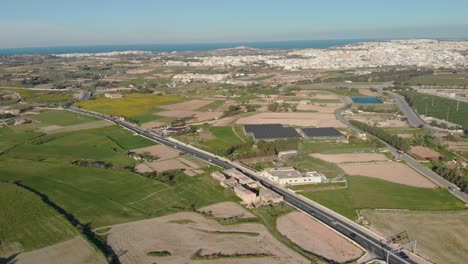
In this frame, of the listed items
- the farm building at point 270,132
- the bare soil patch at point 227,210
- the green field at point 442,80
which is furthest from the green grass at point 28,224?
the green field at point 442,80

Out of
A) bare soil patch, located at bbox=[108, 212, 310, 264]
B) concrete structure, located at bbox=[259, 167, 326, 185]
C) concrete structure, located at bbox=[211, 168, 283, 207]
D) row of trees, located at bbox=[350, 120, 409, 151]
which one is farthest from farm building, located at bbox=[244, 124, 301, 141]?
bare soil patch, located at bbox=[108, 212, 310, 264]

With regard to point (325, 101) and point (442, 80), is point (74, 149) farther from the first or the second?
point (442, 80)

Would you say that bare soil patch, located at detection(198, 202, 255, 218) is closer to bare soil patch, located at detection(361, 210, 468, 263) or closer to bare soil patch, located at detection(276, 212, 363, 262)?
bare soil patch, located at detection(276, 212, 363, 262)

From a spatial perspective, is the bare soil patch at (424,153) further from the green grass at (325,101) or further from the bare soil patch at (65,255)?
the bare soil patch at (65,255)

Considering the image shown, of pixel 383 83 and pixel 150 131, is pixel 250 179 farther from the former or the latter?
pixel 383 83

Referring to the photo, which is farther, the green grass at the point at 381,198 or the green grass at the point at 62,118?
the green grass at the point at 62,118

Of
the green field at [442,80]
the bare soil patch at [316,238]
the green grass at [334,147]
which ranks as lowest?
the bare soil patch at [316,238]

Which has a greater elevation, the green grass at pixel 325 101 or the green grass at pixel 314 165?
the green grass at pixel 325 101
